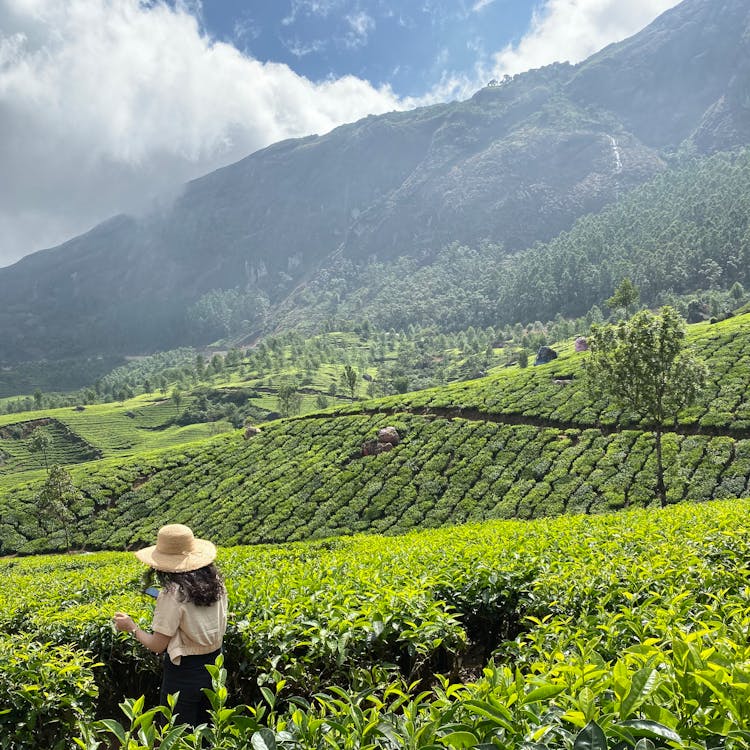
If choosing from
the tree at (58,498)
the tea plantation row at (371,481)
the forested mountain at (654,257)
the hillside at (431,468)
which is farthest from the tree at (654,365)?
the forested mountain at (654,257)

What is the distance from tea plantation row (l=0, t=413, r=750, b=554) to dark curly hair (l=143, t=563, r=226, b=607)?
2495cm

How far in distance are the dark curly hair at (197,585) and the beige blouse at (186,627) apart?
5 cm

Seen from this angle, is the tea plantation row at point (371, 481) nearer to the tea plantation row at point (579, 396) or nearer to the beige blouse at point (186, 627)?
the tea plantation row at point (579, 396)

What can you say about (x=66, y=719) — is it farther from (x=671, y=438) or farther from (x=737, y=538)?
(x=671, y=438)

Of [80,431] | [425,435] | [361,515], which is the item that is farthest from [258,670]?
[80,431]

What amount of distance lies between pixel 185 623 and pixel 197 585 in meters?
0.33

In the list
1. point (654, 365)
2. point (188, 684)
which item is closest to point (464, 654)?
point (188, 684)

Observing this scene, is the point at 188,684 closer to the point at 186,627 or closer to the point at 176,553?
the point at 186,627

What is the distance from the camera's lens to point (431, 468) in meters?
36.2

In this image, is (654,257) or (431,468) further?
(654,257)

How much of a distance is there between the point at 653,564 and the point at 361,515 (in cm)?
2900

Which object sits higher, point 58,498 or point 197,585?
point 197,585

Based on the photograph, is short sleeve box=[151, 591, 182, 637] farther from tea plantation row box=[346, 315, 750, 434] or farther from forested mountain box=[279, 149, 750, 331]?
forested mountain box=[279, 149, 750, 331]

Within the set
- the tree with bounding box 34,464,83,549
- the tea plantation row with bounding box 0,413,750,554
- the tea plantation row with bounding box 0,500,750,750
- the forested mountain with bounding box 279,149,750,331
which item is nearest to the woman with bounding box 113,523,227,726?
the tea plantation row with bounding box 0,500,750,750
